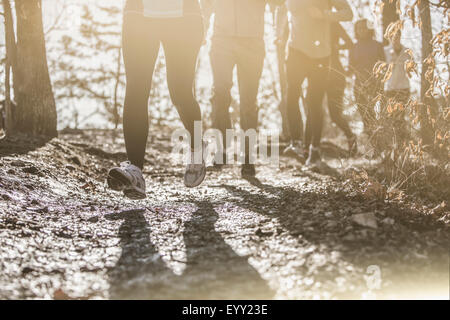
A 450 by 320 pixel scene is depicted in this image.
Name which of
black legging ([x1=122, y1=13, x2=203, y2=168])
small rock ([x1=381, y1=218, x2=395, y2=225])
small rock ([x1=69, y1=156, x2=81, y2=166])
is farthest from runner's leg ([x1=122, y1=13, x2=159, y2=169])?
small rock ([x1=69, y1=156, x2=81, y2=166])

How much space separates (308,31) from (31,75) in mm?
3623

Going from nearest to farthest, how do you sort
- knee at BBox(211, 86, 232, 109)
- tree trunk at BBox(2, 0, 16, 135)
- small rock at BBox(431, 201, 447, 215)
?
1. small rock at BBox(431, 201, 447, 215)
2. knee at BBox(211, 86, 232, 109)
3. tree trunk at BBox(2, 0, 16, 135)

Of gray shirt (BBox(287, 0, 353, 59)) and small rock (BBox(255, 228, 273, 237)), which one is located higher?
gray shirt (BBox(287, 0, 353, 59))

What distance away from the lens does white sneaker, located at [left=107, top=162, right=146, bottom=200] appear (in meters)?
2.84

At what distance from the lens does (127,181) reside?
2.86 metres

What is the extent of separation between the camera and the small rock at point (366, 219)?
85.2 inches

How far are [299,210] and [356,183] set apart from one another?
0.51m

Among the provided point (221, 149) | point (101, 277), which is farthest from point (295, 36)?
point (101, 277)

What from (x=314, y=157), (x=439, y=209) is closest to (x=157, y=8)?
(x=439, y=209)

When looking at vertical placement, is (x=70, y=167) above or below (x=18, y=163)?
below

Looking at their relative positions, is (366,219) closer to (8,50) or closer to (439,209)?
(439,209)

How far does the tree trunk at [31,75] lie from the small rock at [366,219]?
4.94 metres

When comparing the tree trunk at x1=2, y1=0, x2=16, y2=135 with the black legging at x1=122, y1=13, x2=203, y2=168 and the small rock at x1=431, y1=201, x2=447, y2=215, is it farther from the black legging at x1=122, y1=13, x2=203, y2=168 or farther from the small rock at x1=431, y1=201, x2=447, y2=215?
the small rock at x1=431, y1=201, x2=447, y2=215

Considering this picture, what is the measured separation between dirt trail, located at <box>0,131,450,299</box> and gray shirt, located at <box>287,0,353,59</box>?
2146 mm
